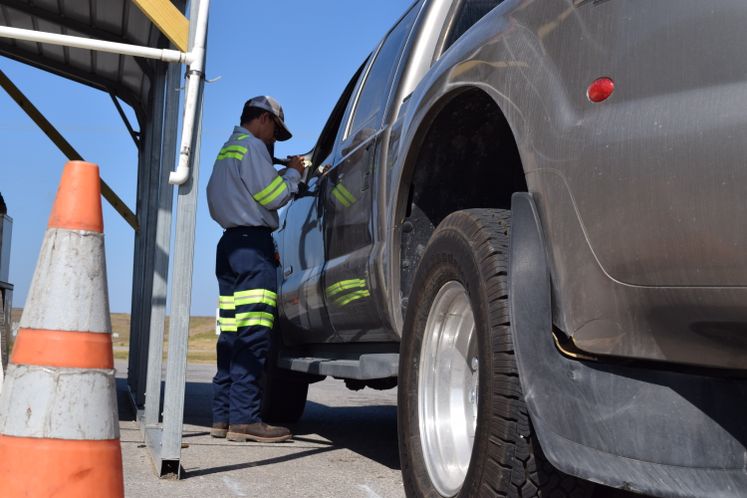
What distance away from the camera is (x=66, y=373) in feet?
8.89

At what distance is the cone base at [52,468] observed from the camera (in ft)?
8.54

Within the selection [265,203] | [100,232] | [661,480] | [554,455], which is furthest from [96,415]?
[265,203]

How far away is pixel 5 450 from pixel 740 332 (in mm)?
1894

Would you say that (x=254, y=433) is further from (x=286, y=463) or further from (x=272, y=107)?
(x=272, y=107)

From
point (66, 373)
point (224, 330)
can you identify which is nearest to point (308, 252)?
point (224, 330)

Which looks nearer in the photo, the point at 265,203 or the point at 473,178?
the point at 473,178

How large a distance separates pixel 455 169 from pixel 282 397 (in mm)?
3175

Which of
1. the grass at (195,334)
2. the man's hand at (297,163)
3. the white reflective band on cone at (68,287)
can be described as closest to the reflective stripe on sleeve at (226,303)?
the man's hand at (297,163)

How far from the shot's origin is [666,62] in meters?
2.03

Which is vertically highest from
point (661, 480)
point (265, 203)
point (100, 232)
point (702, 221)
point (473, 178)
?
point (265, 203)

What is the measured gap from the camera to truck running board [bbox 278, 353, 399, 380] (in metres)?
3.79

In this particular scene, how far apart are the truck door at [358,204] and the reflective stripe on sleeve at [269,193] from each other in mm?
356

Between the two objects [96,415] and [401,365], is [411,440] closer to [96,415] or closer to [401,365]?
[401,365]

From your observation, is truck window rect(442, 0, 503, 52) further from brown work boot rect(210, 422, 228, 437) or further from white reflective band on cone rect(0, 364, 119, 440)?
brown work boot rect(210, 422, 228, 437)
